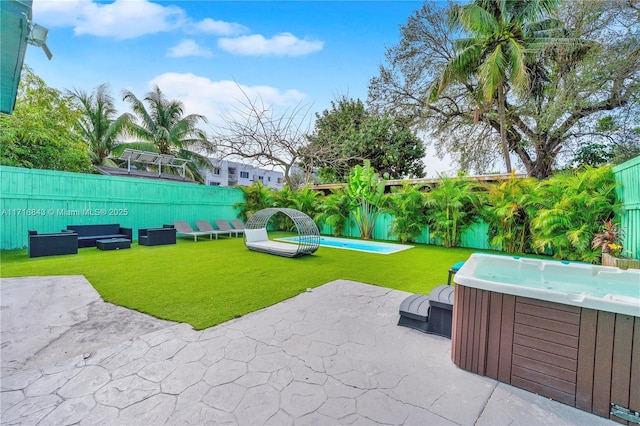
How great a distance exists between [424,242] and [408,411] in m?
10.4

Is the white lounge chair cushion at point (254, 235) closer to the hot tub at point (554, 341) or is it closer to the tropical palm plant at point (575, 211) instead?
the hot tub at point (554, 341)

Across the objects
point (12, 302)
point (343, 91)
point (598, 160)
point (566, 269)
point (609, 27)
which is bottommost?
point (12, 302)

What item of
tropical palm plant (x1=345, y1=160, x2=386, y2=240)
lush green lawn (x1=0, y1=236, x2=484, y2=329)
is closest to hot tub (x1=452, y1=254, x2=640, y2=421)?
lush green lawn (x1=0, y1=236, x2=484, y2=329)

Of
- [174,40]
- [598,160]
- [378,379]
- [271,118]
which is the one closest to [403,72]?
[271,118]

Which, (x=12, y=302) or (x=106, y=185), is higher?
(x=106, y=185)

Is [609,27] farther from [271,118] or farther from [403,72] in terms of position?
[271,118]

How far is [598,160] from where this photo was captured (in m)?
12.6

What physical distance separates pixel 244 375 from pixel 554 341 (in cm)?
261

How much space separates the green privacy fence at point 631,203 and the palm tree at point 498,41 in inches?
251

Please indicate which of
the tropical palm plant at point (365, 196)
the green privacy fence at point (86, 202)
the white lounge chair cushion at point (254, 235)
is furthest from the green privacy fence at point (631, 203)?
the green privacy fence at point (86, 202)

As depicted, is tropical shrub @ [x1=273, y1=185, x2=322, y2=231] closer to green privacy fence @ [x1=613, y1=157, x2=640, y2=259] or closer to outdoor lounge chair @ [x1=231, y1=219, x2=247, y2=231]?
outdoor lounge chair @ [x1=231, y1=219, x2=247, y2=231]

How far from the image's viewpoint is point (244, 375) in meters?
2.55

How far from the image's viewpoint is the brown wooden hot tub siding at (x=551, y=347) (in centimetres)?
204

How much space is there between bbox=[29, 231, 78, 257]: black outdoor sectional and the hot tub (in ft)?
31.9
